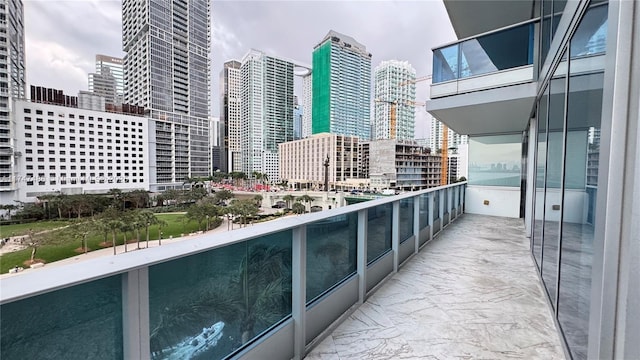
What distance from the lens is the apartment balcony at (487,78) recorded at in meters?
5.41

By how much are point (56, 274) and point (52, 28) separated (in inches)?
2468

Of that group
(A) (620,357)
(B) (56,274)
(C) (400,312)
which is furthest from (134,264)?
(C) (400,312)

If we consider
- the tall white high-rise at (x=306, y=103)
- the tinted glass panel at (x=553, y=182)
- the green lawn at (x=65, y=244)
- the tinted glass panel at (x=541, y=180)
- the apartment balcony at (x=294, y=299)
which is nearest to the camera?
the apartment balcony at (x=294, y=299)

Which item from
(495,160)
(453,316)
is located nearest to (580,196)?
(453,316)

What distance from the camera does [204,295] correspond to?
143cm

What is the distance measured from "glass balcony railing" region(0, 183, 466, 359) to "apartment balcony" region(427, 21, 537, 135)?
15.3ft

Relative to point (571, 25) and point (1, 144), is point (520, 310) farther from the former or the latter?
point (1, 144)

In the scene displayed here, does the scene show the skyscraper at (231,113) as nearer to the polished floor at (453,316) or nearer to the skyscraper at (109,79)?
the skyscraper at (109,79)

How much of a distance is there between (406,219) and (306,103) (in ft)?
366

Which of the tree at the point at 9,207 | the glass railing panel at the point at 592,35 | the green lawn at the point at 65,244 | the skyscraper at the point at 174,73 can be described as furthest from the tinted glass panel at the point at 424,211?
the skyscraper at the point at 174,73

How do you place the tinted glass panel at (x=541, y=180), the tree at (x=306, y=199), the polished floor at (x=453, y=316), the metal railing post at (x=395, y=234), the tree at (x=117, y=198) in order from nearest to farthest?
the polished floor at (x=453, y=316) < the tinted glass panel at (x=541, y=180) < the metal railing post at (x=395, y=234) < the tree at (x=117, y=198) < the tree at (x=306, y=199)

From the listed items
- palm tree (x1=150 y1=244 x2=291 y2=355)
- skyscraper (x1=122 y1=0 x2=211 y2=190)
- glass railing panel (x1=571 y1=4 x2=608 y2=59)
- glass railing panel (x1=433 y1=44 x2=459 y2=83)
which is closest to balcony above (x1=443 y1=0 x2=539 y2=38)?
glass railing panel (x1=433 y1=44 x2=459 y2=83)

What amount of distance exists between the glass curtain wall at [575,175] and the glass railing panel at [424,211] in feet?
6.41

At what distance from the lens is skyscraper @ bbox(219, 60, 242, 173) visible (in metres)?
111
